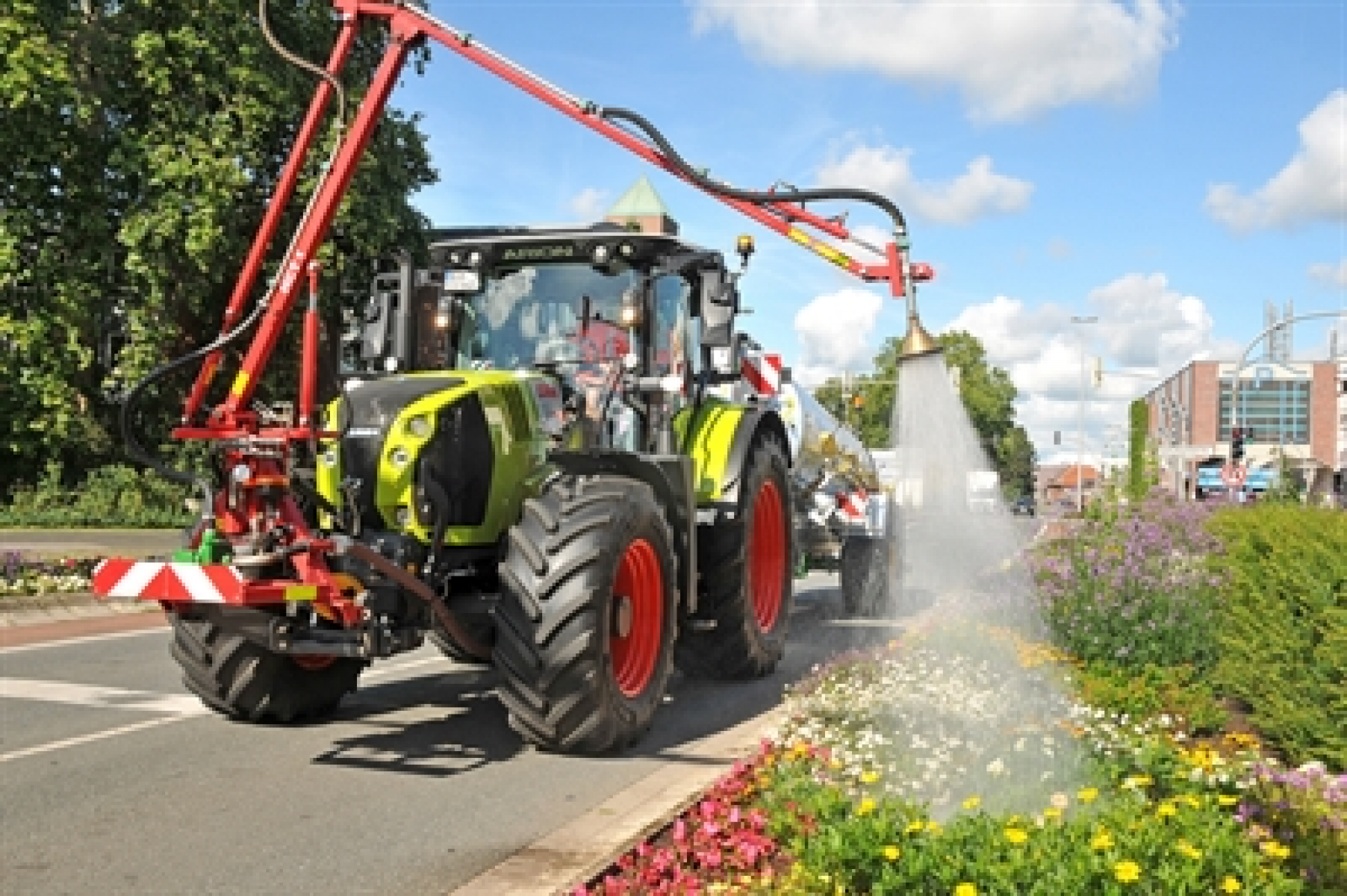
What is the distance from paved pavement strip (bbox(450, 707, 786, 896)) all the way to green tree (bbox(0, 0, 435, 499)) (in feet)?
48.9

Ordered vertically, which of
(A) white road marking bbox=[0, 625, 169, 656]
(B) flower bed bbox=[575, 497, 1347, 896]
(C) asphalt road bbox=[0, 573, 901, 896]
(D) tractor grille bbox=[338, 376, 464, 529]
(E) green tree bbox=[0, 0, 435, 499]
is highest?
(E) green tree bbox=[0, 0, 435, 499]

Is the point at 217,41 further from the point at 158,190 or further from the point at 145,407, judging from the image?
the point at 145,407

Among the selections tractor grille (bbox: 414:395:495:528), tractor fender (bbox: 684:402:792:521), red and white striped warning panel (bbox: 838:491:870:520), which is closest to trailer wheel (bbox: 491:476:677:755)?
tractor grille (bbox: 414:395:495:528)

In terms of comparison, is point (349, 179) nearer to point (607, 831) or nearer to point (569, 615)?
point (569, 615)

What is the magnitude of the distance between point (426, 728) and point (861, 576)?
24.9ft

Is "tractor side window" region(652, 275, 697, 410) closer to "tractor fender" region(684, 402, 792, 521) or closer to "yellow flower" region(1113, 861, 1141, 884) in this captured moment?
"tractor fender" region(684, 402, 792, 521)

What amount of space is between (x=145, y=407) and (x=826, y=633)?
12470mm

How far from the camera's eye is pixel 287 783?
250 inches

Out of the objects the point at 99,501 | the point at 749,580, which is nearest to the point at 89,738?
the point at 749,580

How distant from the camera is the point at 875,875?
395 cm

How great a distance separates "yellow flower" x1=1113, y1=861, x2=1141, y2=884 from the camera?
11.1 feet

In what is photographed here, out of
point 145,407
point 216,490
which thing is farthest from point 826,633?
point 145,407

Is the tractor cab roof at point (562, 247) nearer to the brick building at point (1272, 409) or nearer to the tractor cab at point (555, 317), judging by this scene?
the tractor cab at point (555, 317)

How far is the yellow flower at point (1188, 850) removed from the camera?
11.7 ft
